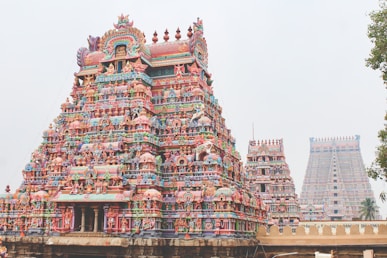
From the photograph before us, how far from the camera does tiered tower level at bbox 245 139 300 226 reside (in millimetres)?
54562

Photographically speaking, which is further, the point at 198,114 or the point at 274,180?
the point at 274,180

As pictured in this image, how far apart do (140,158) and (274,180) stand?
A: 3207 cm

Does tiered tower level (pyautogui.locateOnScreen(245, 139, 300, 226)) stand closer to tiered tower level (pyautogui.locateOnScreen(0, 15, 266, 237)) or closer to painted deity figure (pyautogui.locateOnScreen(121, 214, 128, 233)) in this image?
tiered tower level (pyautogui.locateOnScreen(0, 15, 266, 237))

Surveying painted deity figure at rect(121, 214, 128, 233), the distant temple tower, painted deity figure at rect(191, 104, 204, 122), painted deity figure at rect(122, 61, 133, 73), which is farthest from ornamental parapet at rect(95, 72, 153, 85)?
the distant temple tower

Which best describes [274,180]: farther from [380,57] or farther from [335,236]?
[380,57]

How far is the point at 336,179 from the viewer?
90250 mm

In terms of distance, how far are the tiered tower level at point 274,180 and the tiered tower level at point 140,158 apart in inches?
853

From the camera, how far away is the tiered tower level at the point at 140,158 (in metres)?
26.4

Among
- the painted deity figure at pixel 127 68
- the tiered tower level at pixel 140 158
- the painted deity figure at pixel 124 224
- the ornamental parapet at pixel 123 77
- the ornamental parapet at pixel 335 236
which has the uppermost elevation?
the painted deity figure at pixel 127 68

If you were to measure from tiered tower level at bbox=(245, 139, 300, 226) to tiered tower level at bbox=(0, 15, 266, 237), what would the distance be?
21.7 metres

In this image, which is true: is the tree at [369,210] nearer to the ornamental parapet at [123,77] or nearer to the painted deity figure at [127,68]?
the ornamental parapet at [123,77]

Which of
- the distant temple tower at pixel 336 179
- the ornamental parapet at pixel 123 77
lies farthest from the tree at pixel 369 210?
the ornamental parapet at pixel 123 77

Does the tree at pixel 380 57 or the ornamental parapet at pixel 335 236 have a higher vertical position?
the tree at pixel 380 57

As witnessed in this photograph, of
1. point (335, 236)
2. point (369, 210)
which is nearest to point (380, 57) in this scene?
point (335, 236)
